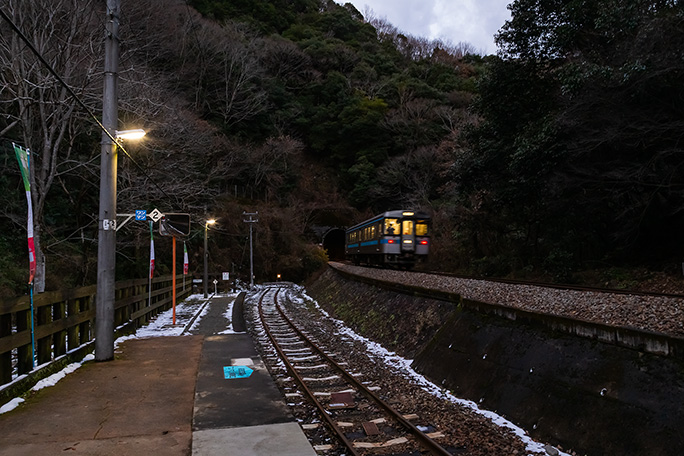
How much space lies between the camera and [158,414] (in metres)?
5.24

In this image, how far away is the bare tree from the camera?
42.2 ft

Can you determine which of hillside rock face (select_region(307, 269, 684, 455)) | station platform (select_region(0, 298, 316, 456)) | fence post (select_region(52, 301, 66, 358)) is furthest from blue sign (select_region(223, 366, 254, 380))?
hillside rock face (select_region(307, 269, 684, 455))

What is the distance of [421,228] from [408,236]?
0.85 m

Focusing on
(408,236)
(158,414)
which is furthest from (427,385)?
(408,236)

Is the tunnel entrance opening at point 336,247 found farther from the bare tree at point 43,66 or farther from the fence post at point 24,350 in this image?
the fence post at point 24,350

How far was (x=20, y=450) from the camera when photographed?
4.13m

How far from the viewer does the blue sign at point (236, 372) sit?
7078 millimetres

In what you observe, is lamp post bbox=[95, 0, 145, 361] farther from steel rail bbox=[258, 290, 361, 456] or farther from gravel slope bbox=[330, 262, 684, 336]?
gravel slope bbox=[330, 262, 684, 336]

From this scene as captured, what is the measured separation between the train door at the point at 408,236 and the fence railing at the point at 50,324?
12921mm

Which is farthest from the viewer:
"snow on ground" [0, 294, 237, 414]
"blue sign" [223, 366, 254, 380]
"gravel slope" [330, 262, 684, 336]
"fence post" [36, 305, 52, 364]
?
"blue sign" [223, 366, 254, 380]

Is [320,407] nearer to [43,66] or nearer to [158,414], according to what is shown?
[158,414]

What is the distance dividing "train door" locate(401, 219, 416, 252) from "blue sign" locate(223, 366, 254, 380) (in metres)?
14.3

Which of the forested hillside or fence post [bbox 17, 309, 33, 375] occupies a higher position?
the forested hillside

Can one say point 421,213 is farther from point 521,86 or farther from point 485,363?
point 485,363
